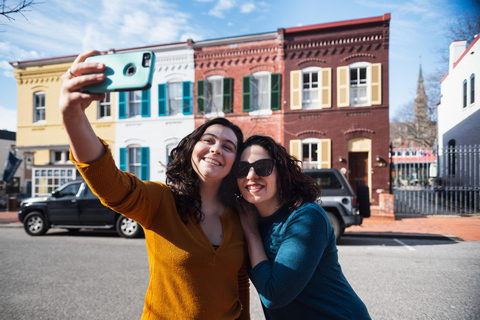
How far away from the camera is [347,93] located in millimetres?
14070

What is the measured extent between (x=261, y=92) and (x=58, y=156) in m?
12.6

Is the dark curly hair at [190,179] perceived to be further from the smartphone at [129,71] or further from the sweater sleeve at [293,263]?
the smartphone at [129,71]

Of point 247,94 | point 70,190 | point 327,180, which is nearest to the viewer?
point 327,180

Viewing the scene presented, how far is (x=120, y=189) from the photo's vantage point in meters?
1.31

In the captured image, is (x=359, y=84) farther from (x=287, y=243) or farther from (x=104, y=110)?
(x=287, y=243)

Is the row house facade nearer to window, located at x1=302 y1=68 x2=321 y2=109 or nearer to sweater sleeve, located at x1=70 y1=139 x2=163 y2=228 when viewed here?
window, located at x1=302 y1=68 x2=321 y2=109

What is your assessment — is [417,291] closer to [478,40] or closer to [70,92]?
[478,40]

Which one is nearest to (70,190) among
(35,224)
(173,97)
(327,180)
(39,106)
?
(35,224)

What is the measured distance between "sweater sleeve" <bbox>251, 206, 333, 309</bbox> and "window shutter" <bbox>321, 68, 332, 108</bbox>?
539 inches

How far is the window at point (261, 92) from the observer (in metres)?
14.9

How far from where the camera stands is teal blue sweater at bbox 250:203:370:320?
136 cm

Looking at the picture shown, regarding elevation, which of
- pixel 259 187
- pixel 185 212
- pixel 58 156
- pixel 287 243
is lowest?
pixel 287 243

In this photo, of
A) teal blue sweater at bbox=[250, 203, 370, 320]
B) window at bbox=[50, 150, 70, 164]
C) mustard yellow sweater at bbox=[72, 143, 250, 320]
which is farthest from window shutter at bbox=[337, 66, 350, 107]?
window at bbox=[50, 150, 70, 164]

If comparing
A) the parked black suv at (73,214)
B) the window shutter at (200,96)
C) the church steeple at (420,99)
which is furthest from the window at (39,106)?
the church steeple at (420,99)
